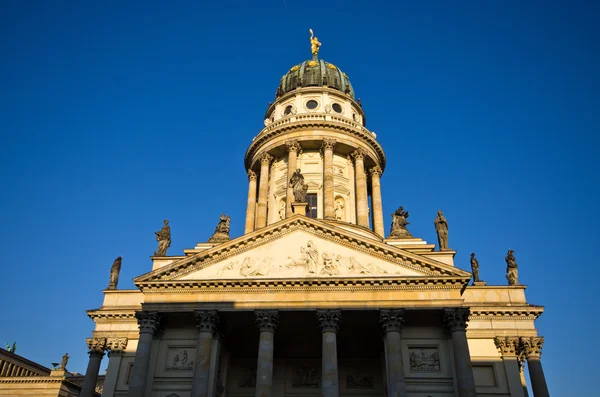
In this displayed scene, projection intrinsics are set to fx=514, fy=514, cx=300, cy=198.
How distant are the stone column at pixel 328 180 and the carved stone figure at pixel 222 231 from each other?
273 inches

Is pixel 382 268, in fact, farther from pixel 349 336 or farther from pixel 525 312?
pixel 525 312

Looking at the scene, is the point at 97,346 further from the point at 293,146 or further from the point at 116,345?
the point at 293,146

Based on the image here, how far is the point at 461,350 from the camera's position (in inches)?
930

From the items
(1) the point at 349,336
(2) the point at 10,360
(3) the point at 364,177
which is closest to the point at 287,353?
(1) the point at 349,336

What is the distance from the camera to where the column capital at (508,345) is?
27.4 meters

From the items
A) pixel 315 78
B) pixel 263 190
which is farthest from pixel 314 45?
pixel 263 190

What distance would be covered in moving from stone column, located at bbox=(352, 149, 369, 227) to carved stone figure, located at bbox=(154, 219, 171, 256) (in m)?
13.8

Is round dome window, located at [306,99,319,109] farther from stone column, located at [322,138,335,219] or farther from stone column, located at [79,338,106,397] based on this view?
stone column, located at [79,338,106,397]

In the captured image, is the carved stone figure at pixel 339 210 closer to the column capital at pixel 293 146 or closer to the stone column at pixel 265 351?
the column capital at pixel 293 146

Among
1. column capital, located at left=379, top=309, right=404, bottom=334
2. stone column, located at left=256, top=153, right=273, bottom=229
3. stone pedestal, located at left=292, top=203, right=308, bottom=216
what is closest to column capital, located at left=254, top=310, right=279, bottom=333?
column capital, located at left=379, top=309, right=404, bottom=334

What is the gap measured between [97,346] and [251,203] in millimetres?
16087

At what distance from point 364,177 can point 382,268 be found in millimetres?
15315

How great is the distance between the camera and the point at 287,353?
Result: 29391 millimetres

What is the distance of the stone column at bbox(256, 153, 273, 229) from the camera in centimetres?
3916
